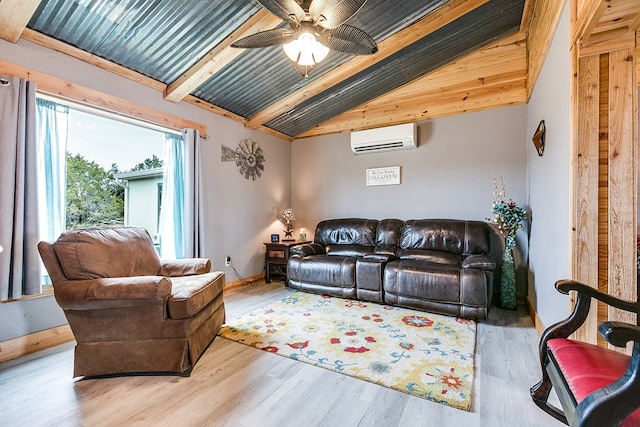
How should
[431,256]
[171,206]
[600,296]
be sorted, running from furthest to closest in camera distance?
[431,256] < [171,206] < [600,296]

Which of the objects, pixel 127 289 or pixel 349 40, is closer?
pixel 127 289

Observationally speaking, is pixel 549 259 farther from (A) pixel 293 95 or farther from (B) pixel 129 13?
(B) pixel 129 13

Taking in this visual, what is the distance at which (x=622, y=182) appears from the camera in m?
1.53

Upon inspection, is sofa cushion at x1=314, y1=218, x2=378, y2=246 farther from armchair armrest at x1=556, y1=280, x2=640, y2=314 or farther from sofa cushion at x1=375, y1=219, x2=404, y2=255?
armchair armrest at x1=556, y1=280, x2=640, y2=314

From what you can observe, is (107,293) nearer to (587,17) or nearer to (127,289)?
(127,289)

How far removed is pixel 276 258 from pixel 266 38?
3.00 meters

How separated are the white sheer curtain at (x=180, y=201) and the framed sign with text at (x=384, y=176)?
2.54 m

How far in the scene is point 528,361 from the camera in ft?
6.63

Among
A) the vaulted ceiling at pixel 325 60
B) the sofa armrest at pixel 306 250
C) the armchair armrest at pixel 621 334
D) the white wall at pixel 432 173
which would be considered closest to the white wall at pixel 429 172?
the white wall at pixel 432 173

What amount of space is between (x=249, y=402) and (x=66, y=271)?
4.90 ft

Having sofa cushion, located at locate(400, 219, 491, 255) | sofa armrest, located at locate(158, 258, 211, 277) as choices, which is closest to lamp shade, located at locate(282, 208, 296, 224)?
sofa cushion, located at locate(400, 219, 491, 255)

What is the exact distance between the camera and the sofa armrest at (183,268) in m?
2.55

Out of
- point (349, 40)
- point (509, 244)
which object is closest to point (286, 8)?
point (349, 40)

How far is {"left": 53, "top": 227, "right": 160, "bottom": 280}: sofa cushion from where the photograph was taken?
190 cm
